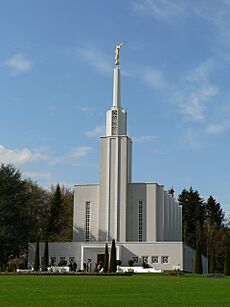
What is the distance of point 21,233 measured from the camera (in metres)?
61.4

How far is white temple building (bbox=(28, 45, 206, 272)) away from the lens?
59750 mm

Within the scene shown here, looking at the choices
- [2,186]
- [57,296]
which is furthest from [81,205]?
[57,296]

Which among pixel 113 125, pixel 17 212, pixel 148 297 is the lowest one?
pixel 148 297

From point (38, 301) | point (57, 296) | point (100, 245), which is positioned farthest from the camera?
point (100, 245)

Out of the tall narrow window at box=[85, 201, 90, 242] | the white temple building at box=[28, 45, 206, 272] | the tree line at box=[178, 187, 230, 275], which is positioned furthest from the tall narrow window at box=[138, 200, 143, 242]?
the tree line at box=[178, 187, 230, 275]

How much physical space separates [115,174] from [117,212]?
4426 millimetres

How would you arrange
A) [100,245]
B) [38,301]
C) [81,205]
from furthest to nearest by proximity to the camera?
[81,205] → [100,245] → [38,301]

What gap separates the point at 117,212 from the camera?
62031 mm

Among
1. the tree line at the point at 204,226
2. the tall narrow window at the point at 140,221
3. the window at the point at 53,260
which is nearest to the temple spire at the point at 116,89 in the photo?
the tall narrow window at the point at 140,221

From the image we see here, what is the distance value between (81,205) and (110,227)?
15.4 ft

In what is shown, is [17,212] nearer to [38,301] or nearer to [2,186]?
[2,186]

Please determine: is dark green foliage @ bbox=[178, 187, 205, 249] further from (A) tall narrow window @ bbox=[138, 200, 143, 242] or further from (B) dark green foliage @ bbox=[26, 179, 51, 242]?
(A) tall narrow window @ bbox=[138, 200, 143, 242]

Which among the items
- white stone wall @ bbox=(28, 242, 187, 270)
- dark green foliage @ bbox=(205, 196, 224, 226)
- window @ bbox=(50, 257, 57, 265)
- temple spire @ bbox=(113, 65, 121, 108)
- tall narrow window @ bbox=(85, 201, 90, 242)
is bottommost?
window @ bbox=(50, 257, 57, 265)

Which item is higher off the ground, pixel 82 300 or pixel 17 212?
pixel 17 212
